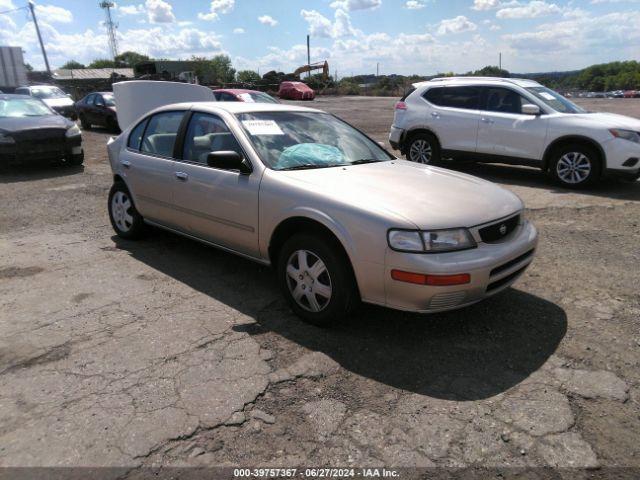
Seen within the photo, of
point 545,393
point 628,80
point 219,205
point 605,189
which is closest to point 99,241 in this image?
point 219,205

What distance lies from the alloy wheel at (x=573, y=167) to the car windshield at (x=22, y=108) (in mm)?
10280

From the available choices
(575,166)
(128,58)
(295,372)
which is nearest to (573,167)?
(575,166)

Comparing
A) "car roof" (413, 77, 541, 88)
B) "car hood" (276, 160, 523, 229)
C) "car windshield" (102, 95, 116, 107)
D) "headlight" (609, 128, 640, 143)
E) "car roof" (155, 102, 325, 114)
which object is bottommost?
"headlight" (609, 128, 640, 143)

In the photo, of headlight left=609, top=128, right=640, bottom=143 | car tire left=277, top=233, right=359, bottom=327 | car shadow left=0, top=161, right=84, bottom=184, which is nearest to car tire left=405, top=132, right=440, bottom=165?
headlight left=609, top=128, right=640, bottom=143

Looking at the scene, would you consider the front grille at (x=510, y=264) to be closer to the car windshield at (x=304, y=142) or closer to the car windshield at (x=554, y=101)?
the car windshield at (x=304, y=142)

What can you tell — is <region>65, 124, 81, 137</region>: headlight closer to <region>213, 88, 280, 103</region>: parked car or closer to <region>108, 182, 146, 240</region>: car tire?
<region>213, 88, 280, 103</region>: parked car

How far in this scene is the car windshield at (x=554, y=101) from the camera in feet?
26.9

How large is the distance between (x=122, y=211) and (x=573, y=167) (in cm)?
669

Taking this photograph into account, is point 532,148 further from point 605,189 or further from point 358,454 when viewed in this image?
point 358,454

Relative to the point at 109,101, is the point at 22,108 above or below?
above

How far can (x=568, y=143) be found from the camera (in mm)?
7848

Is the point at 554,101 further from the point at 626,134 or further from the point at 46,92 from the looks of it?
the point at 46,92

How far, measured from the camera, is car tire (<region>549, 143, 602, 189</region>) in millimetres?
7641

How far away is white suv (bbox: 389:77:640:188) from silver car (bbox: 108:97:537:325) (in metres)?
4.58
